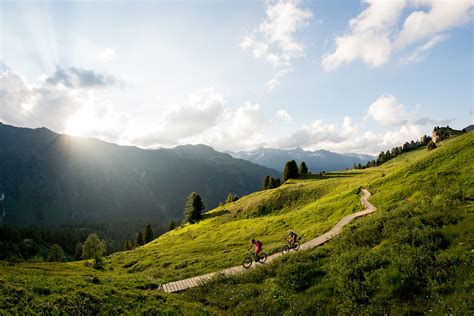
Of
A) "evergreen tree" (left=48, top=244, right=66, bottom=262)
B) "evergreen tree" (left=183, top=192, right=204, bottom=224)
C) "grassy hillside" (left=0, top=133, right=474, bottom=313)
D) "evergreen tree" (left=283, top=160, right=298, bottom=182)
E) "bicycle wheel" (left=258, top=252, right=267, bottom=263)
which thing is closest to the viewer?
"grassy hillside" (left=0, top=133, right=474, bottom=313)

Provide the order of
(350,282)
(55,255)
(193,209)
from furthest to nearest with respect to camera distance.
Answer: (55,255)
(193,209)
(350,282)

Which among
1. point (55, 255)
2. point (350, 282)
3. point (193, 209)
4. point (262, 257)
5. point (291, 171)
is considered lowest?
point (55, 255)

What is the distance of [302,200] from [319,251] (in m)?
52.7

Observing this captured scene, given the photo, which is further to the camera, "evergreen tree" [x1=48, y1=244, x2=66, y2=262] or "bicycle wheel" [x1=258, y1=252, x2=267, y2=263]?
"evergreen tree" [x1=48, y1=244, x2=66, y2=262]

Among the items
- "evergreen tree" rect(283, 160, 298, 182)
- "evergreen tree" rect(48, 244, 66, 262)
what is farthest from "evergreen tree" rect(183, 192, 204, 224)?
"evergreen tree" rect(48, 244, 66, 262)

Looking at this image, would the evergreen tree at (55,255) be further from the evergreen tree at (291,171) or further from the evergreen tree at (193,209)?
the evergreen tree at (291,171)

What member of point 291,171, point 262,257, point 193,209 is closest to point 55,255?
point 193,209

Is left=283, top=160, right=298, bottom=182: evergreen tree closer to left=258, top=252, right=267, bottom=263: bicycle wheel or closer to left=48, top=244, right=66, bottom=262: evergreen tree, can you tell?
left=258, top=252, right=267, bottom=263: bicycle wheel

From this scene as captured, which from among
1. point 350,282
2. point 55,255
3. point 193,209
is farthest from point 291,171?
point 55,255

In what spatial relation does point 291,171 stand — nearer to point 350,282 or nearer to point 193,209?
point 193,209

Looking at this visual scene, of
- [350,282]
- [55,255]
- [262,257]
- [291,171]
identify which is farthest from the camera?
[55,255]

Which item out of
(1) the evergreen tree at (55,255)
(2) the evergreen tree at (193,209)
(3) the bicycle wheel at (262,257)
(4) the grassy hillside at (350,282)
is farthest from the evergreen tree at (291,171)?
(1) the evergreen tree at (55,255)

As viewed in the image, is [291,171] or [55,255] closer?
[291,171]

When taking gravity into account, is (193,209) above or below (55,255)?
above
